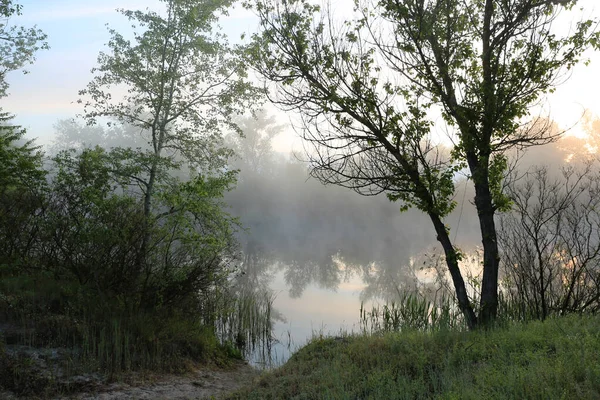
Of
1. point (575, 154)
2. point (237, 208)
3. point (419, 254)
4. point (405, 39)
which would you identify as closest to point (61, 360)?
point (405, 39)

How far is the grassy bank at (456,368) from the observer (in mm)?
4957

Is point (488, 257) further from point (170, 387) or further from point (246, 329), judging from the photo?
point (246, 329)

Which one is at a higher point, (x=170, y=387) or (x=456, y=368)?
(x=456, y=368)

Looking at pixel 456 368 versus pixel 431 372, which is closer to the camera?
pixel 431 372

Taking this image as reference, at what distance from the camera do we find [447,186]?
8828mm

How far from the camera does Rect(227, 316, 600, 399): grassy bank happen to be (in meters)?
4.96

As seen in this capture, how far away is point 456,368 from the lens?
Result: 6.30 metres

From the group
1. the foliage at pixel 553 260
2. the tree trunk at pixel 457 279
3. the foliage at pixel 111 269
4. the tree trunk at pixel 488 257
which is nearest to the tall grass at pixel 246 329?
the foliage at pixel 111 269

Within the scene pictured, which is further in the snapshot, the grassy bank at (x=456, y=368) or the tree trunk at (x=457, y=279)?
the tree trunk at (x=457, y=279)

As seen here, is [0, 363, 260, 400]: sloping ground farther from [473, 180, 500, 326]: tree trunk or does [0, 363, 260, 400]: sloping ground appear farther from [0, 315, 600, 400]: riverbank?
[473, 180, 500, 326]: tree trunk

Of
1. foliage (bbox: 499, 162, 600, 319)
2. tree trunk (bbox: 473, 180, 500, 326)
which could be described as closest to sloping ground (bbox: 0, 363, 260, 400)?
tree trunk (bbox: 473, 180, 500, 326)

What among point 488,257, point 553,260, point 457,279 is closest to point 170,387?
point 457,279

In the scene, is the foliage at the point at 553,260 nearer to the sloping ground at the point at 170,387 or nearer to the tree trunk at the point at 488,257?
the tree trunk at the point at 488,257

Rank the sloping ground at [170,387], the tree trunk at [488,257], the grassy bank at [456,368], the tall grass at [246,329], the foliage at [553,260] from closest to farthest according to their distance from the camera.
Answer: the grassy bank at [456,368]
the sloping ground at [170,387]
the tree trunk at [488,257]
the foliage at [553,260]
the tall grass at [246,329]
